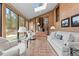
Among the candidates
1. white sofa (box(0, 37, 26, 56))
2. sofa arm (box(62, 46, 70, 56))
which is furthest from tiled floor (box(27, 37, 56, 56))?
white sofa (box(0, 37, 26, 56))

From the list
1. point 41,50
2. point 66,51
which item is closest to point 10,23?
point 41,50

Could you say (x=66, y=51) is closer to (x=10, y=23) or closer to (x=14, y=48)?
(x=14, y=48)

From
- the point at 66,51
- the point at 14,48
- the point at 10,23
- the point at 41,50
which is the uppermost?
the point at 10,23

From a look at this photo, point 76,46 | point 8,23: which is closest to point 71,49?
point 76,46

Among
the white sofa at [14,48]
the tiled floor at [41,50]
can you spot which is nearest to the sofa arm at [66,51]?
the tiled floor at [41,50]

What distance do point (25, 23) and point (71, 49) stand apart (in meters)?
2.92

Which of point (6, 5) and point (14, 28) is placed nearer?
point (6, 5)

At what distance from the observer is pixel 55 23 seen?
986 centimetres

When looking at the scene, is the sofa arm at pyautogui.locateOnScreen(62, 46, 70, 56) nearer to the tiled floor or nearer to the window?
the tiled floor

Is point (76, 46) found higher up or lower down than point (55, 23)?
lower down

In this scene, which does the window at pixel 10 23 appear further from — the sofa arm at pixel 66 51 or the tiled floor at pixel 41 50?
the sofa arm at pixel 66 51

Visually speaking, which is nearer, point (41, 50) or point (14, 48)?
point (14, 48)

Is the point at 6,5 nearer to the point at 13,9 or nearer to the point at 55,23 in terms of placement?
the point at 13,9

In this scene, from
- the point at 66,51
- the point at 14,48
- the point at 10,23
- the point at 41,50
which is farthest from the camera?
the point at 41,50
